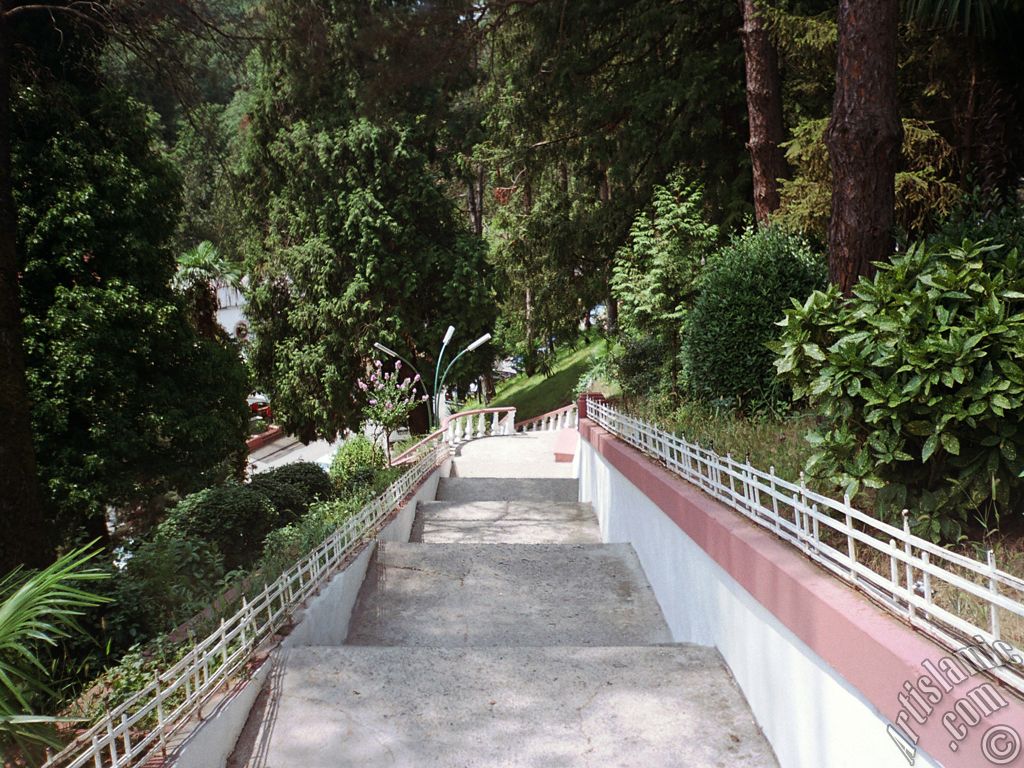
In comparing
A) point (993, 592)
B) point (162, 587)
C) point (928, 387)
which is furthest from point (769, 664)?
point (162, 587)

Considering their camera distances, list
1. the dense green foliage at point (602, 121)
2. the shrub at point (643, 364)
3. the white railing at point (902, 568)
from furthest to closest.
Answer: the dense green foliage at point (602, 121) < the shrub at point (643, 364) < the white railing at point (902, 568)

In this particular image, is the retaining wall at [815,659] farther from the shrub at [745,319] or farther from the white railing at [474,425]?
the white railing at [474,425]

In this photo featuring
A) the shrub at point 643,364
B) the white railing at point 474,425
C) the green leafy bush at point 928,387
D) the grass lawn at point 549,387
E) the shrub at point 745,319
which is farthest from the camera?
the grass lawn at point 549,387

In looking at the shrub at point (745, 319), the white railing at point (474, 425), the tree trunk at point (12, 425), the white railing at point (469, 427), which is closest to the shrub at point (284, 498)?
the tree trunk at point (12, 425)

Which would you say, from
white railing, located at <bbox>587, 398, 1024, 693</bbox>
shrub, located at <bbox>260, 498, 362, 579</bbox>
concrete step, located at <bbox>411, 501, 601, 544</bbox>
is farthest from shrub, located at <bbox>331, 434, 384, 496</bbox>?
white railing, located at <bbox>587, 398, 1024, 693</bbox>

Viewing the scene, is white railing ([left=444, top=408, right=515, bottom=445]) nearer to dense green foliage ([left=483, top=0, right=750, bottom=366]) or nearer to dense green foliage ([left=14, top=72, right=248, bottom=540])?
dense green foliage ([left=483, top=0, right=750, bottom=366])

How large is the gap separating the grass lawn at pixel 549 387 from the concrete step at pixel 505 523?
1829 cm

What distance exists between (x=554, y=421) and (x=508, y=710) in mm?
21053

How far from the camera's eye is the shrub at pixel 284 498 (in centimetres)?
1039

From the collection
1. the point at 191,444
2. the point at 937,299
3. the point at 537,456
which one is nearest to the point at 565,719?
the point at 937,299

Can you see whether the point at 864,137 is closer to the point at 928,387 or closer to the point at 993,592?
the point at 928,387

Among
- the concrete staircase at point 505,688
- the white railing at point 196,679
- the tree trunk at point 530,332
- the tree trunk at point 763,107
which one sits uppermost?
the tree trunk at point 763,107

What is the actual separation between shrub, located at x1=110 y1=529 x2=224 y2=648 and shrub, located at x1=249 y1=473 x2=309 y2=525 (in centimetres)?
223

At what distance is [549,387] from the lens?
119 ft
